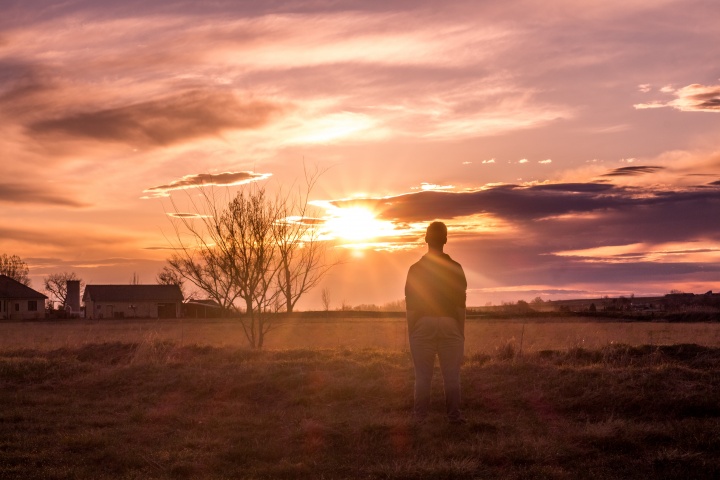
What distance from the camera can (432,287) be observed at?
993 centimetres

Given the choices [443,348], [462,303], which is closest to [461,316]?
[462,303]

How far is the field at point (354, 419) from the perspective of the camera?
814 cm

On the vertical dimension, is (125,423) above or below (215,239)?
below

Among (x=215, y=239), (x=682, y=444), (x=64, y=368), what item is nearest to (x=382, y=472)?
(x=682, y=444)

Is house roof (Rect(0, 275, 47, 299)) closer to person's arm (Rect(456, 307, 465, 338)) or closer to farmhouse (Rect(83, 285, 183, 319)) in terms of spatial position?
farmhouse (Rect(83, 285, 183, 319))

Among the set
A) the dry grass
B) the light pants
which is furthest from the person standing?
the dry grass

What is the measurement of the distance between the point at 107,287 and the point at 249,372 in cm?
9781

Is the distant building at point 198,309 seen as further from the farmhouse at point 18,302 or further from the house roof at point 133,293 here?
the farmhouse at point 18,302

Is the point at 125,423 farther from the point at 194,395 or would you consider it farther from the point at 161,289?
the point at 161,289

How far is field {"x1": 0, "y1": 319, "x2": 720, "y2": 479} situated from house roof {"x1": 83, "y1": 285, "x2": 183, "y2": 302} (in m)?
88.9

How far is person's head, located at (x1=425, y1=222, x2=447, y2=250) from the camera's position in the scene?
10055 mm

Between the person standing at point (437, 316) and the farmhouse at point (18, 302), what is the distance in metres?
92.0

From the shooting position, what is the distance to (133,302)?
103 meters

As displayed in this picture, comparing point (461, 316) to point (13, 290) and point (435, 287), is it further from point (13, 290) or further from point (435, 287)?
point (13, 290)
